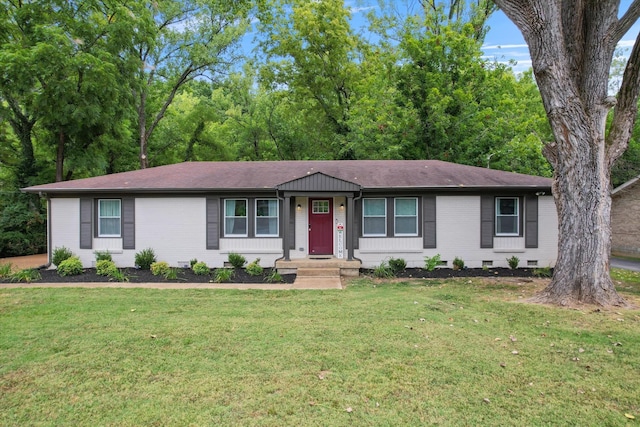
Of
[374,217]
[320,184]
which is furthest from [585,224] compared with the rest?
[320,184]

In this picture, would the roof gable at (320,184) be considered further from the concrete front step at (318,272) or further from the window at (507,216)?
the window at (507,216)

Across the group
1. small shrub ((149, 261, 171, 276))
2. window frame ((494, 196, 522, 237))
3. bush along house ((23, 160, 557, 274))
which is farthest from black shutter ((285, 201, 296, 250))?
window frame ((494, 196, 522, 237))

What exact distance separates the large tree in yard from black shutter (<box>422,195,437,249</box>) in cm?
442

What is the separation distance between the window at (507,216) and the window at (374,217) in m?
3.70

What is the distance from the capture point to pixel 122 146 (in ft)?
71.0

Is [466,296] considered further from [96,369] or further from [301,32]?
[301,32]

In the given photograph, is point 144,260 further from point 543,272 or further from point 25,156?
point 25,156

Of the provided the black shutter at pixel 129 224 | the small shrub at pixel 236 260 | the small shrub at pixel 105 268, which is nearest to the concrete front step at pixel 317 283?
the small shrub at pixel 236 260

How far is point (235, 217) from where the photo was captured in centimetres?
1223

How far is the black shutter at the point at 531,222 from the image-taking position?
12.0 m

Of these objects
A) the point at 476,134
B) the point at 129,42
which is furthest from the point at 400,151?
the point at 129,42

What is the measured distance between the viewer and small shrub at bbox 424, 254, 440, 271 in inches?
448

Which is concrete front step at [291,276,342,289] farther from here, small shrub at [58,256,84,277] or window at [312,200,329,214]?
small shrub at [58,256,84,277]

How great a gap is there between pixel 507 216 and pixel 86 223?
13731 mm
